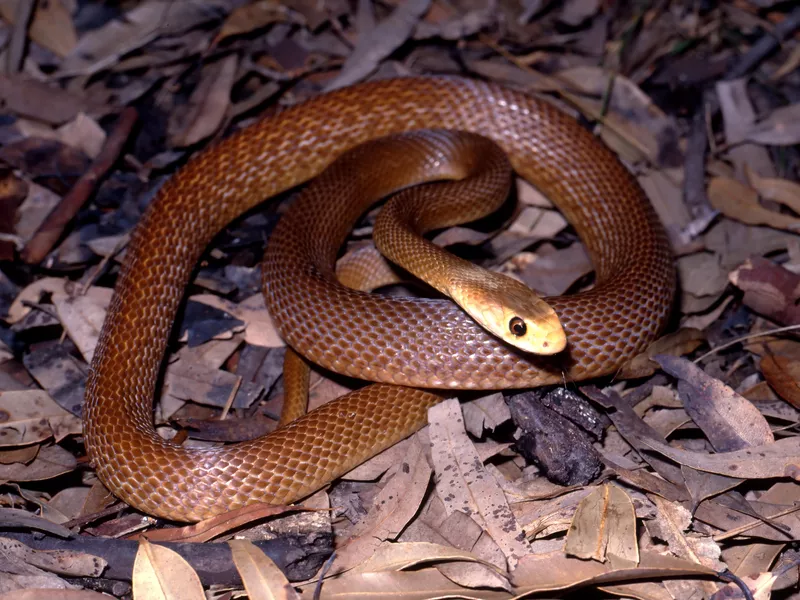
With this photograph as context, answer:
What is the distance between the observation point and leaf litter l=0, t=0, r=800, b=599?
4.79 metres

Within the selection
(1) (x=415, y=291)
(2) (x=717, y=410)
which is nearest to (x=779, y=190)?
(2) (x=717, y=410)

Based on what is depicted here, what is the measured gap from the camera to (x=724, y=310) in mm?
6832

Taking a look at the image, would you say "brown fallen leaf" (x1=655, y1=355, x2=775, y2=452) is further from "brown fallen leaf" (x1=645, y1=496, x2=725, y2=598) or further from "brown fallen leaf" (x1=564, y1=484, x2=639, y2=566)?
"brown fallen leaf" (x1=564, y1=484, x2=639, y2=566)

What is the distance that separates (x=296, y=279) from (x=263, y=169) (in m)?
1.75

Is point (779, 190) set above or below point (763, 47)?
below

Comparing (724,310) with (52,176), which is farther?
(52,176)

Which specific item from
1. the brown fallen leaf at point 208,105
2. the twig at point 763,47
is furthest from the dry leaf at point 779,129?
the brown fallen leaf at point 208,105

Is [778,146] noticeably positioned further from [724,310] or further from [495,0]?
Answer: [495,0]

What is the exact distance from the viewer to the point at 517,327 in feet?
17.0

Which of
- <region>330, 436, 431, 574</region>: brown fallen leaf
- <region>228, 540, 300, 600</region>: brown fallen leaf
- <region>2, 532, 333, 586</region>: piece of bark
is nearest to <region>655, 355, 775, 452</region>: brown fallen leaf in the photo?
<region>330, 436, 431, 574</region>: brown fallen leaf

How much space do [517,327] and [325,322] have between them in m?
1.50

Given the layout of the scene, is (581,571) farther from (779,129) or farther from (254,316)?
(779,129)

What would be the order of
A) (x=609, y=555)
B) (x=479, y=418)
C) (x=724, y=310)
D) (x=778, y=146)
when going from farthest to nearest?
(x=778, y=146) < (x=724, y=310) < (x=479, y=418) < (x=609, y=555)

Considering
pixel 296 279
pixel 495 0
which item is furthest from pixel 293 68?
pixel 296 279
